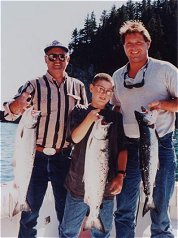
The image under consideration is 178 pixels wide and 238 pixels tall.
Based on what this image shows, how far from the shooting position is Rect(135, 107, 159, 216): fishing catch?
272 cm

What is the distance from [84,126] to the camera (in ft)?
8.57

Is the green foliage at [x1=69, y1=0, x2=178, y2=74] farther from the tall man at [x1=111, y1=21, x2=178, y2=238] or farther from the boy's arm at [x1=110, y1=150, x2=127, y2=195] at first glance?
the boy's arm at [x1=110, y1=150, x2=127, y2=195]

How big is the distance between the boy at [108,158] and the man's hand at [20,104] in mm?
369

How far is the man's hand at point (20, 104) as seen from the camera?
2.68 m

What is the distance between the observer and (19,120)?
275cm

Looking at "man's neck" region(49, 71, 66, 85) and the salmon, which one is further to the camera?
"man's neck" region(49, 71, 66, 85)

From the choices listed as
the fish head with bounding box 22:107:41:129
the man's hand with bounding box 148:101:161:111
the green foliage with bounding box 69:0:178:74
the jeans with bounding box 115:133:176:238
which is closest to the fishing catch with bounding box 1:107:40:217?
the fish head with bounding box 22:107:41:129

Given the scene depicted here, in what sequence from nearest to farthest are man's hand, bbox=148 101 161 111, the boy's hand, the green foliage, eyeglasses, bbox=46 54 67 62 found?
the boy's hand, man's hand, bbox=148 101 161 111, eyeglasses, bbox=46 54 67 62, the green foliage

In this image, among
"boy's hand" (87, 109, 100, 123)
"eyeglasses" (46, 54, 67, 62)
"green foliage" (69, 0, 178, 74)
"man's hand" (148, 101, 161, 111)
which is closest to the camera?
"boy's hand" (87, 109, 100, 123)

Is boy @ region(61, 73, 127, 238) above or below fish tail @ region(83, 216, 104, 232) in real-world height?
above

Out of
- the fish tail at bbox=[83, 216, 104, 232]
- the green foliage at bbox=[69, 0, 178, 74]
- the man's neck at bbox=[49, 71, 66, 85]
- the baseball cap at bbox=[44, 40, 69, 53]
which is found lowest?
the fish tail at bbox=[83, 216, 104, 232]

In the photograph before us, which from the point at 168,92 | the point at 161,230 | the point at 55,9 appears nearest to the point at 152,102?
the point at 168,92

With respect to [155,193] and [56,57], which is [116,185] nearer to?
[155,193]

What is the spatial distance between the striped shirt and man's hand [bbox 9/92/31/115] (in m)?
0.20
